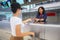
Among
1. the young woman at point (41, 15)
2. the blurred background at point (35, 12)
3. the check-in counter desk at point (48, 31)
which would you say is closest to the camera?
the check-in counter desk at point (48, 31)

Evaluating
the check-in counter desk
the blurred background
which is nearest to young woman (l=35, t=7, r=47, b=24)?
the blurred background

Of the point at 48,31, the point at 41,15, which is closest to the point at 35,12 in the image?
the point at 41,15

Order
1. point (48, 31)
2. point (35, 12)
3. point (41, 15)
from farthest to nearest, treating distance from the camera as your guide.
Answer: point (35, 12), point (41, 15), point (48, 31)

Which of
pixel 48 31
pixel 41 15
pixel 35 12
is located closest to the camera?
pixel 48 31

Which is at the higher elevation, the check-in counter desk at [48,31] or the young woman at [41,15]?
the young woman at [41,15]

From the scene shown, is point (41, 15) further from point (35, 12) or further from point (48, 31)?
point (48, 31)

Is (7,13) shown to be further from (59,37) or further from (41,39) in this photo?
(59,37)

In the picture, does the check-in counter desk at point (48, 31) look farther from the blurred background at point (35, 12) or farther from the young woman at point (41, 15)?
the young woman at point (41, 15)

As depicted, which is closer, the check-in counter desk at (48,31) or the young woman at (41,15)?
the check-in counter desk at (48,31)

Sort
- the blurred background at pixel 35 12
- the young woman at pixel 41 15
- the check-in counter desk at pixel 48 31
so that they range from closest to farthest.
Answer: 1. the check-in counter desk at pixel 48 31
2. the blurred background at pixel 35 12
3. the young woman at pixel 41 15

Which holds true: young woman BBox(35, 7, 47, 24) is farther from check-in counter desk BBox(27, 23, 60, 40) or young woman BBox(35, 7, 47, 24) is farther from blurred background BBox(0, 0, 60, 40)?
check-in counter desk BBox(27, 23, 60, 40)

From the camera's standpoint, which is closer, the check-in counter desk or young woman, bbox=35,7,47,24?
the check-in counter desk

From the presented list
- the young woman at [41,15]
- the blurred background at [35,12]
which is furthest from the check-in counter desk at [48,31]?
the young woman at [41,15]

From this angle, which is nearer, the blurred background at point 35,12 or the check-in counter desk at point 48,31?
the check-in counter desk at point 48,31
